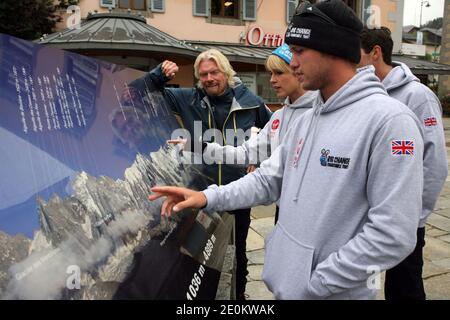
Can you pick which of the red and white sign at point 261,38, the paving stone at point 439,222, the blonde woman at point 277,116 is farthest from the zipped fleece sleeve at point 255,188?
the red and white sign at point 261,38

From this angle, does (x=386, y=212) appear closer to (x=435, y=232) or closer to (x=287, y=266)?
(x=287, y=266)

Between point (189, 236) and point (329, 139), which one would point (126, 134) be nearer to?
point (189, 236)

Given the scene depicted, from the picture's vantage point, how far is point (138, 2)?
37.7ft

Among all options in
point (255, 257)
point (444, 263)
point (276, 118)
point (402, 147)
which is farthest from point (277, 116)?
point (444, 263)

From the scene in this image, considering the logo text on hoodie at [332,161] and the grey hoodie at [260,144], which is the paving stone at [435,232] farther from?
the logo text on hoodie at [332,161]

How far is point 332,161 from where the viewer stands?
4.41ft

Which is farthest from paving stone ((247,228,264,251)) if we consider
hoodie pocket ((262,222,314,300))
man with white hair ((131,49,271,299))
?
hoodie pocket ((262,222,314,300))

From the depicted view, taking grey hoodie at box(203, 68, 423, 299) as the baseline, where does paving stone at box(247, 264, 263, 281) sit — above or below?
below

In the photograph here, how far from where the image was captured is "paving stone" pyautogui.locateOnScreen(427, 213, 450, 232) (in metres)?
5.07

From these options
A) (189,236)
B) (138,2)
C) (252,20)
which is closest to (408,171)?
(189,236)

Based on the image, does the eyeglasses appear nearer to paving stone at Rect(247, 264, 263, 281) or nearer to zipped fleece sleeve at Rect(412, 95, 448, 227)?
zipped fleece sleeve at Rect(412, 95, 448, 227)

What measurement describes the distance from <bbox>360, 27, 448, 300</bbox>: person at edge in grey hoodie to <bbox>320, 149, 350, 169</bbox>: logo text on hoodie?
1.14 metres
